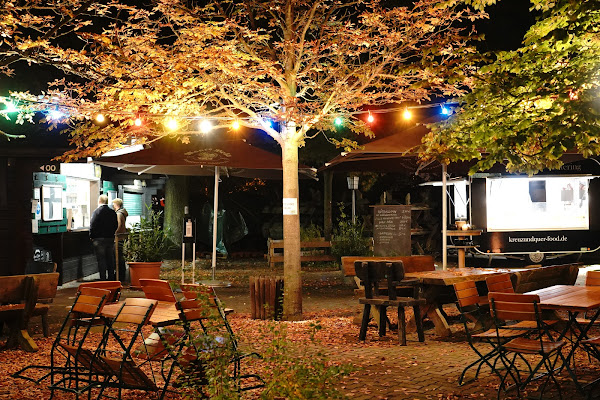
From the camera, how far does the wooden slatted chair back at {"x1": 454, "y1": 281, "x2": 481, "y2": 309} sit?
322 inches

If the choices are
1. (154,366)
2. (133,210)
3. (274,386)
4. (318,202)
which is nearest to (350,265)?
(154,366)

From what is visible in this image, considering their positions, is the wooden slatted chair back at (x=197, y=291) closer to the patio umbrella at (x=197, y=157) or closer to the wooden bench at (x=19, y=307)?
the wooden bench at (x=19, y=307)

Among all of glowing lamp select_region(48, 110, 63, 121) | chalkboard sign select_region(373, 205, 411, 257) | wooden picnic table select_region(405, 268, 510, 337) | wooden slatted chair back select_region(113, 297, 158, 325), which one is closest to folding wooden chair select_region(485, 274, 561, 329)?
wooden picnic table select_region(405, 268, 510, 337)

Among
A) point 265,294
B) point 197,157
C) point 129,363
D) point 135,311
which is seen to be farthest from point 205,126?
point 129,363

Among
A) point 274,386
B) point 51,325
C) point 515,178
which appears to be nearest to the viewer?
point 274,386

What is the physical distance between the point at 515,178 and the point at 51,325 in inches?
484

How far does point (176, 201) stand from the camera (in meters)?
24.1

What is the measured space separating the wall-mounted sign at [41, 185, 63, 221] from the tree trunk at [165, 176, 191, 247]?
7.81 meters

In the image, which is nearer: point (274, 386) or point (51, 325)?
point (274, 386)

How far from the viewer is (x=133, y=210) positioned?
22.9 metres

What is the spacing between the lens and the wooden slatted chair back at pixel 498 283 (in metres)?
8.16

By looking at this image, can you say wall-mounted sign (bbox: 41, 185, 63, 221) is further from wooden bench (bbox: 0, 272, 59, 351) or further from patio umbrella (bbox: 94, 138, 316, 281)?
wooden bench (bbox: 0, 272, 59, 351)

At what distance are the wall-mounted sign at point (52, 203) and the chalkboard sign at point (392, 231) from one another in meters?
6.81

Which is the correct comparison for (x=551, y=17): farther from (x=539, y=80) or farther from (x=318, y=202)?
(x=318, y=202)
